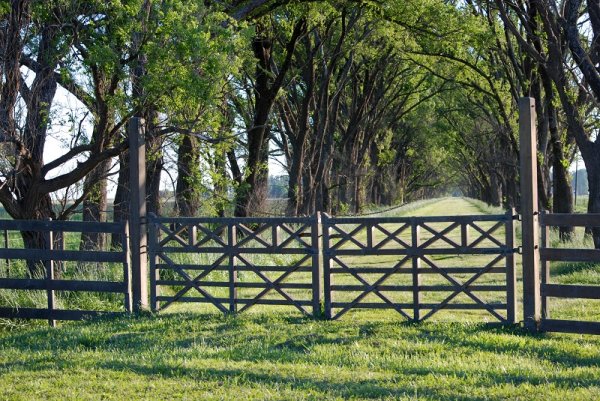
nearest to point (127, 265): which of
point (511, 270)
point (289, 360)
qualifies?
point (289, 360)

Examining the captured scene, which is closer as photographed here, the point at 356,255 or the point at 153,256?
the point at 356,255

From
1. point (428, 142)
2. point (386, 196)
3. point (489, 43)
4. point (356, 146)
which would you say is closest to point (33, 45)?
point (489, 43)

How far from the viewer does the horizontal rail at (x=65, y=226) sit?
40.1 feet

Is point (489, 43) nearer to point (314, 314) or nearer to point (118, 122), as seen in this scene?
point (118, 122)

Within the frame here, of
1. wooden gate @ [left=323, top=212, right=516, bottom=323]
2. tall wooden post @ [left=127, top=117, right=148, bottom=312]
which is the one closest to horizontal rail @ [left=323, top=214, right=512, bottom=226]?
wooden gate @ [left=323, top=212, right=516, bottom=323]

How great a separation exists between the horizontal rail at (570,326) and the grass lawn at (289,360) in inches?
5.1

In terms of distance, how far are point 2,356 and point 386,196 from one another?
6751 cm

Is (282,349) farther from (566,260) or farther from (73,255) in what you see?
(73,255)

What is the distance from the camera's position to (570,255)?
403 inches

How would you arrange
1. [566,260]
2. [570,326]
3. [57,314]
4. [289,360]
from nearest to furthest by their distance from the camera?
[289,360] < [570,326] < [566,260] < [57,314]

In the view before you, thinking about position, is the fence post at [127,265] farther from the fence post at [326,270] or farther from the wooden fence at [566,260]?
the wooden fence at [566,260]

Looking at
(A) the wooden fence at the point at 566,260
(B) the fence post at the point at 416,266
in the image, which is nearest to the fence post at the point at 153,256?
(B) the fence post at the point at 416,266

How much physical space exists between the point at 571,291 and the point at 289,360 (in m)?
3.89

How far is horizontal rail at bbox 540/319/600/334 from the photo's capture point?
9953mm
